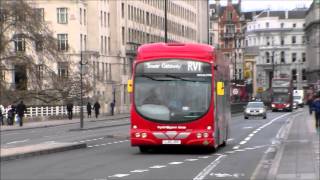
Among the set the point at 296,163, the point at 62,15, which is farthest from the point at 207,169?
the point at 62,15

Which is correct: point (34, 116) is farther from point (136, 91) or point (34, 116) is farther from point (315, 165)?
point (315, 165)

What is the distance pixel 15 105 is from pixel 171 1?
71.1 m

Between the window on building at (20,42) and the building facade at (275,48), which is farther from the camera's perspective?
the building facade at (275,48)

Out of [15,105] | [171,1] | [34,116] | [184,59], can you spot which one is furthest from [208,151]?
[171,1]

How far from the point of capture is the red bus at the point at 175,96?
24.0 m

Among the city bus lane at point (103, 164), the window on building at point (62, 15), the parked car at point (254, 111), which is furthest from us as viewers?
the window on building at point (62, 15)

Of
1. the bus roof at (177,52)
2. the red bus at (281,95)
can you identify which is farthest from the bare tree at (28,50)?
the red bus at (281,95)

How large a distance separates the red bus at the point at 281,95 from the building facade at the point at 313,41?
6804cm

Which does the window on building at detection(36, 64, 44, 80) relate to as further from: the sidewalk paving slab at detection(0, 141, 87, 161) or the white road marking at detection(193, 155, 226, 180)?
the white road marking at detection(193, 155, 226, 180)

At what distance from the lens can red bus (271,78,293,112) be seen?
316 feet

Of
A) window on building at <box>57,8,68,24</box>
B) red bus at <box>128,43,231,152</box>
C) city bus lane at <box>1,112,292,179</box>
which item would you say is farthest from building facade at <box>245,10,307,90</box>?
red bus at <box>128,43,231,152</box>

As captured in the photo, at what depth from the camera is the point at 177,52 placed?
24.9m

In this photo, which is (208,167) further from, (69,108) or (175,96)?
(69,108)

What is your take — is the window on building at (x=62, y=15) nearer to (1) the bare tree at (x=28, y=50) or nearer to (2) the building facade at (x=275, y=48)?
(1) the bare tree at (x=28, y=50)
